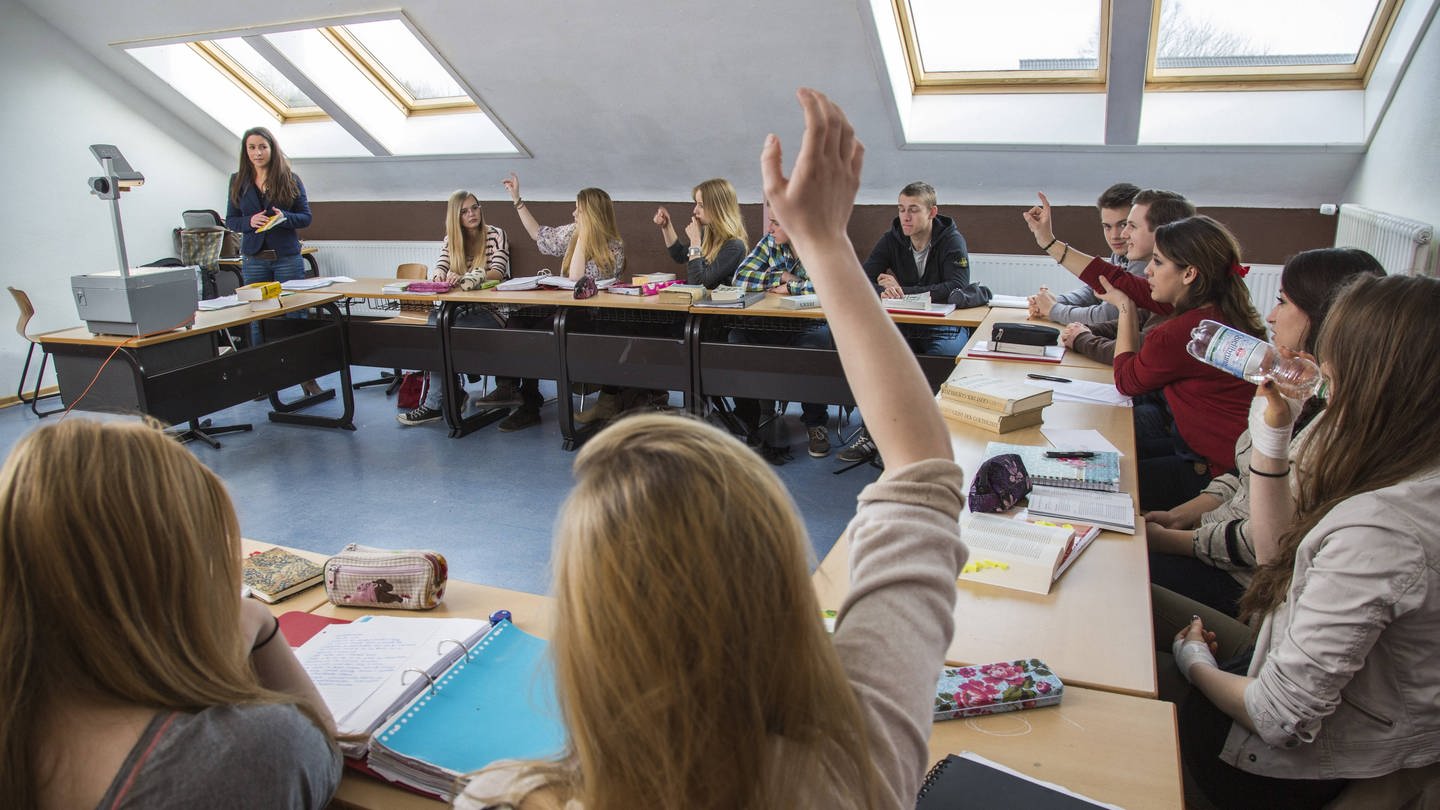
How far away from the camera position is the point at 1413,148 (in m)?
3.51

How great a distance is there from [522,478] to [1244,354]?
306cm

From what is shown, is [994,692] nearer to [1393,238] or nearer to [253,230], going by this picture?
[1393,238]

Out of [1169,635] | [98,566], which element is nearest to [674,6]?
[1169,635]

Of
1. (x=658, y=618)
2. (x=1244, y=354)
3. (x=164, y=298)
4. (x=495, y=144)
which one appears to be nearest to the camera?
(x=658, y=618)

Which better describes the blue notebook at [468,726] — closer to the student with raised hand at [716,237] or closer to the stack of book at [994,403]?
the stack of book at [994,403]

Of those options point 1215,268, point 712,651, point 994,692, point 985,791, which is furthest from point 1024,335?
point 712,651

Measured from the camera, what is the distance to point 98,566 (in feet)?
2.83

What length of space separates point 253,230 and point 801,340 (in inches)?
126

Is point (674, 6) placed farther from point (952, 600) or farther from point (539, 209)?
point (952, 600)

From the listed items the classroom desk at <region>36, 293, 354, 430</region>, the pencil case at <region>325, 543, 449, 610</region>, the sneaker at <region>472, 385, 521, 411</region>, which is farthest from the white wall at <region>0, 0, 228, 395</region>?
the pencil case at <region>325, 543, 449, 610</region>

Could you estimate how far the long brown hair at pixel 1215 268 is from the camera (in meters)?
2.43

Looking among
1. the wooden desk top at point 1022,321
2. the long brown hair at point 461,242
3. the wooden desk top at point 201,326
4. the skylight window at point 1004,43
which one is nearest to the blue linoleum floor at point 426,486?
the wooden desk top at point 201,326

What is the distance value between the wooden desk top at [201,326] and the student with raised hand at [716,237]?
196cm

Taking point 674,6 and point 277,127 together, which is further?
point 277,127
